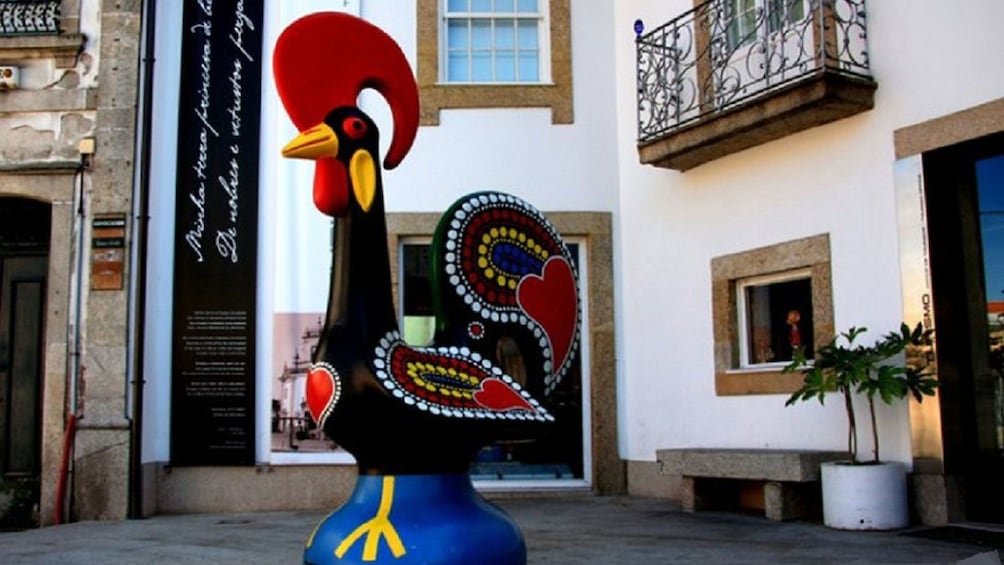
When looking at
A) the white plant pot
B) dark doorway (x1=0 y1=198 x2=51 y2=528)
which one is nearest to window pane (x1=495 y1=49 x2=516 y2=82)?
dark doorway (x1=0 y1=198 x2=51 y2=528)

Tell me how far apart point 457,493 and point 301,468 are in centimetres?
539

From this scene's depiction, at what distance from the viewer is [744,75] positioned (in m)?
8.61

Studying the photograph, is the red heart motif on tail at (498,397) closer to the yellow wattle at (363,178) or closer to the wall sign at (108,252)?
the yellow wattle at (363,178)

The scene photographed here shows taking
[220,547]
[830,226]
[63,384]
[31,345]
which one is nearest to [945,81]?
[830,226]

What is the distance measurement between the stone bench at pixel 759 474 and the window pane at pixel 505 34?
4.37 metres

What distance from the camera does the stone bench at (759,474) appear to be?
24.2 ft

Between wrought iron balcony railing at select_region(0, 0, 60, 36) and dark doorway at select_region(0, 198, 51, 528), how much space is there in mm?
1604

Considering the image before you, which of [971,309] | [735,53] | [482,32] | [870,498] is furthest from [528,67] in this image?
[870,498]

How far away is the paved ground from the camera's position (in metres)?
6.07

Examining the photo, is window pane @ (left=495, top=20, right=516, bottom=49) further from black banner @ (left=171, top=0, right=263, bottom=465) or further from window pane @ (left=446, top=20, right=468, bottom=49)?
black banner @ (left=171, top=0, right=263, bottom=465)

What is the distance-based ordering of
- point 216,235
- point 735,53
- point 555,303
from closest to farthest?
1. point 555,303
2. point 735,53
3. point 216,235

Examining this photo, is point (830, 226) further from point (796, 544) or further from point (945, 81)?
point (796, 544)

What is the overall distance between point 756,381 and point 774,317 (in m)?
0.59

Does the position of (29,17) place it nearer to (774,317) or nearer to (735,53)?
(735,53)
